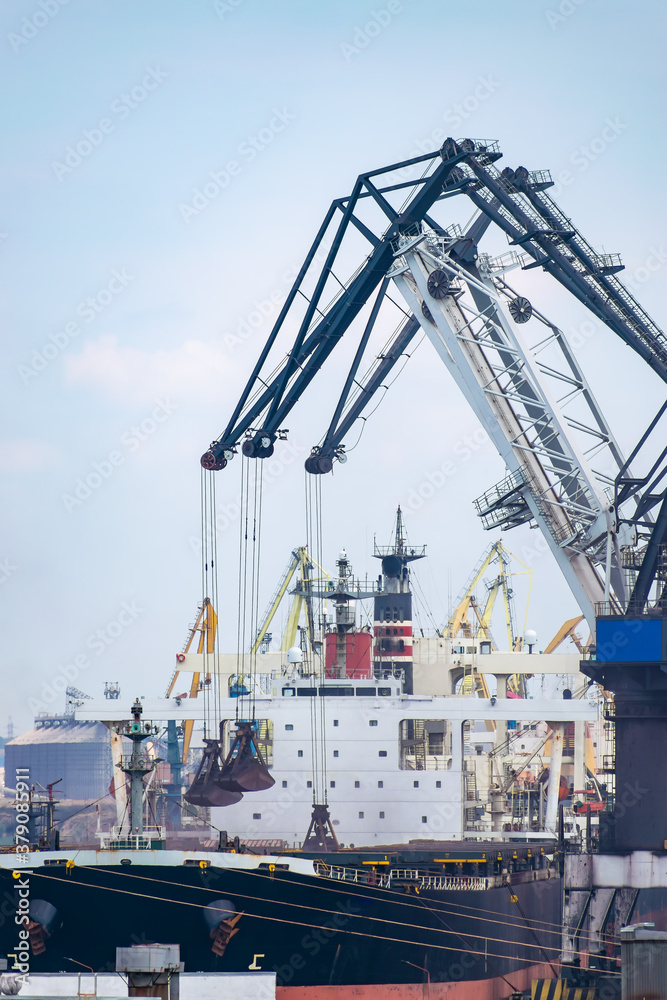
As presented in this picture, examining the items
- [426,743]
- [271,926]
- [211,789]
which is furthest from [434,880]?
[426,743]

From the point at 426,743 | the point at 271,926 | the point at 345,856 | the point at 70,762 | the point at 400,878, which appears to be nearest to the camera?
the point at 271,926

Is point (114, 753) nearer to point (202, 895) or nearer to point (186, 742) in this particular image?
point (186, 742)

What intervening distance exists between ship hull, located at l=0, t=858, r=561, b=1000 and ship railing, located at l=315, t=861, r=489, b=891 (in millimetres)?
440

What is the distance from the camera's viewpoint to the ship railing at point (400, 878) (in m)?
36.4

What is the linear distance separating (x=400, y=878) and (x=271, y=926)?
5.39 m

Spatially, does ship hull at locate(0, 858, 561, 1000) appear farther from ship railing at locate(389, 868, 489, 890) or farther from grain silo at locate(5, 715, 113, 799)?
grain silo at locate(5, 715, 113, 799)

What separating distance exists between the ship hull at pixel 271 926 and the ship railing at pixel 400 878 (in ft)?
1.44

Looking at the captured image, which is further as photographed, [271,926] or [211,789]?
[211,789]

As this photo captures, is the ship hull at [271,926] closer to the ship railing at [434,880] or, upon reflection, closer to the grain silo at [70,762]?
the ship railing at [434,880]

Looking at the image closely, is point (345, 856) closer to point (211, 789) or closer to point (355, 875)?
point (355, 875)

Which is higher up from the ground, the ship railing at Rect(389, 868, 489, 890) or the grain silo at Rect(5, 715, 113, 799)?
the ship railing at Rect(389, 868, 489, 890)

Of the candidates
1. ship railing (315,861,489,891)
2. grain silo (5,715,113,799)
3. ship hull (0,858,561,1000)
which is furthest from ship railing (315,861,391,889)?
grain silo (5,715,113,799)

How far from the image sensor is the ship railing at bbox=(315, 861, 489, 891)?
119 ft

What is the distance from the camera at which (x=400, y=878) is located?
38594mm
